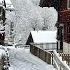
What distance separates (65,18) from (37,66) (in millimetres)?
8655

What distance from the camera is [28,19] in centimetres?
7850

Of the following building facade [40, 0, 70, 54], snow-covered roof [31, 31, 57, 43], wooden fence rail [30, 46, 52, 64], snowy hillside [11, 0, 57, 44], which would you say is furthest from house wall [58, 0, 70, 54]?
snowy hillside [11, 0, 57, 44]

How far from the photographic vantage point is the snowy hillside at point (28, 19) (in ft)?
251

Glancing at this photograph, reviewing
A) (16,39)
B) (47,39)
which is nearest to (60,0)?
(47,39)

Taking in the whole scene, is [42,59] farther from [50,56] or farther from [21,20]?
[21,20]

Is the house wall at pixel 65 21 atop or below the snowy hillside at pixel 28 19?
atop

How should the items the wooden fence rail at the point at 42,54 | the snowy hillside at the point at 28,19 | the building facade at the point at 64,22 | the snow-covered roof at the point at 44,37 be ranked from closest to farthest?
1. the wooden fence rail at the point at 42,54
2. the building facade at the point at 64,22
3. the snow-covered roof at the point at 44,37
4. the snowy hillside at the point at 28,19

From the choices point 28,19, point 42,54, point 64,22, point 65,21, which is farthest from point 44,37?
point 28,19

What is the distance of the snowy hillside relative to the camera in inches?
3007

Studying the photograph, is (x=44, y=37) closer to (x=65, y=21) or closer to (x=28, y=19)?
(x=65, y=21)

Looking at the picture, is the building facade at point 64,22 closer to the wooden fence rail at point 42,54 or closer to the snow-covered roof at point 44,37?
the wooden fence rail at point 42,54

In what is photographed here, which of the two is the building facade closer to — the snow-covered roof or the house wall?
the house wall

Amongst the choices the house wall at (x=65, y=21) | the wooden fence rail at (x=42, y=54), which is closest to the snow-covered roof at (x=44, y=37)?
the house wall at (x=65, y=21)

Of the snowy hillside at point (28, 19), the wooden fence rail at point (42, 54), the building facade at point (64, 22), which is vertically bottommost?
the snowy hillside at point (28, 19)
